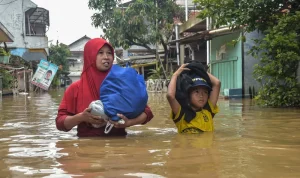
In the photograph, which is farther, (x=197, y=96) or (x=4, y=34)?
(x=4, y=34)

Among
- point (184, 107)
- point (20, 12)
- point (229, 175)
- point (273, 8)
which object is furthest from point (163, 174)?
point (20, 12)

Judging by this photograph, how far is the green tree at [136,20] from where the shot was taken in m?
24.5

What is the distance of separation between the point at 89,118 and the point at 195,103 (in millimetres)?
1217

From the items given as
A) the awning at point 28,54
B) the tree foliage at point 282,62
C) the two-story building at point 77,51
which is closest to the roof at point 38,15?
the awning at point 28,54

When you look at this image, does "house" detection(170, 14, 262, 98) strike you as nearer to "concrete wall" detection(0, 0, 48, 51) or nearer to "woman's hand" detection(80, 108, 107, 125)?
"woman's hand" detection(80, 108, 107, 125)

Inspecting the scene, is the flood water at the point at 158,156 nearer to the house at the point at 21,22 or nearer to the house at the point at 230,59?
the house at the point at 230,59

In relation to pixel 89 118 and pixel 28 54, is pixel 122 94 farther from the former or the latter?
pixel 28 54

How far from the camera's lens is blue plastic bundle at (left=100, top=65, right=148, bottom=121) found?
11.7ft

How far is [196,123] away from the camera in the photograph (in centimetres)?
435

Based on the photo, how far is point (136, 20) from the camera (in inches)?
952

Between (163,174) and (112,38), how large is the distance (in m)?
23.2

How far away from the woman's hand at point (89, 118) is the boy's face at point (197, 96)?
41.6 inches

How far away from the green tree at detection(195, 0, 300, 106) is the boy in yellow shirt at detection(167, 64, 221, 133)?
15.2 ft

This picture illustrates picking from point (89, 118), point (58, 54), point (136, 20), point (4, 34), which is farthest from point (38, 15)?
point (89, 118)
